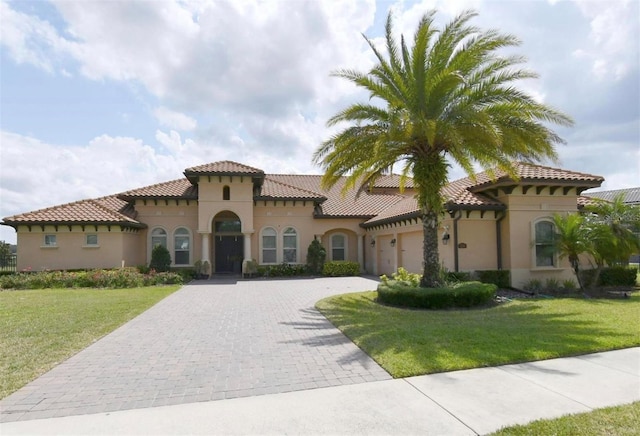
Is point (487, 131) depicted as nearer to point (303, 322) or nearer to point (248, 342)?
point (303, 322)

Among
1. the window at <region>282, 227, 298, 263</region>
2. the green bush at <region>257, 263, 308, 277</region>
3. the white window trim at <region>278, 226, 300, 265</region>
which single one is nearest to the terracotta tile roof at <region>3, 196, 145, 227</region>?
the green bush at <region>257, 263, 308, 277</region>

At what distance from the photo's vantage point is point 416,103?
38.7ft

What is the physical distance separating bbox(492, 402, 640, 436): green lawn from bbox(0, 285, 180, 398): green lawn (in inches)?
256

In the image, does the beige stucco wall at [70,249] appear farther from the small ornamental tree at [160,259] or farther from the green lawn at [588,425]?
the green lawn at [588,425]

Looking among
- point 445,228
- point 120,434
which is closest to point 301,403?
point 120,434

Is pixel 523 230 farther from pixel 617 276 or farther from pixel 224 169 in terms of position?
pixel 224 169

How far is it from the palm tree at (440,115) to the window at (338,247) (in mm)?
12246

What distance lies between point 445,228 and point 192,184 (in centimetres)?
1577

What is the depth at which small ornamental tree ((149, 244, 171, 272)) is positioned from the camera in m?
20.8

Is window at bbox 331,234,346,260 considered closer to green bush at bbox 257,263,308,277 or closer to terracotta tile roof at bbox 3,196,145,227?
green bush at bbox 257,263,308,277

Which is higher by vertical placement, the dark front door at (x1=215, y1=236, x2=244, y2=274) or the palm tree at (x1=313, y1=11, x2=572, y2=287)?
the palm tree at (x1=313, y1=11, x2=572, y2=287)

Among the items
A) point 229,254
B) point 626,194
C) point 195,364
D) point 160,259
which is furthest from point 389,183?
point 626,194

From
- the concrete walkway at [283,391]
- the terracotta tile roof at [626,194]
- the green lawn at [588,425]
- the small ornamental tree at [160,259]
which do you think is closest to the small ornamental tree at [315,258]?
the small ornamental tree at [160,259]

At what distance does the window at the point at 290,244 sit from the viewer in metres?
23.5
